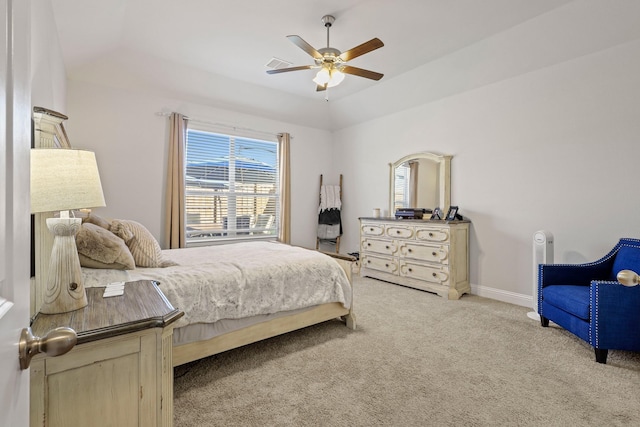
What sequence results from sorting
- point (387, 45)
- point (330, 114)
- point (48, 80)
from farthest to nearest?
point (330, 114) < point (387, 45) < point (48, 80)

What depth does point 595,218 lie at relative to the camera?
9.62 ft

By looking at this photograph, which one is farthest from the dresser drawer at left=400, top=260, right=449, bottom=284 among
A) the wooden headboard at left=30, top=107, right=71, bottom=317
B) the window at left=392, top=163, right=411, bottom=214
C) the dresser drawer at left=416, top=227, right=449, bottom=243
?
the wooden headboard at left=30, top=107, right=71, bottom=317

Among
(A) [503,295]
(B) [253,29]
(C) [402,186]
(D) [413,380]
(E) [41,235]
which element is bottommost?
(D) [413,380]

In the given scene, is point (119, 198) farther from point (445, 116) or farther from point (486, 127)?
point (486, 127)

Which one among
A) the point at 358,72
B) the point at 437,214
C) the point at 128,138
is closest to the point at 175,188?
the point at 128,138

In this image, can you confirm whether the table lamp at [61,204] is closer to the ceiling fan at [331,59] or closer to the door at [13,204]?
the door at [13,204]

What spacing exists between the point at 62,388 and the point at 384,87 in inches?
182

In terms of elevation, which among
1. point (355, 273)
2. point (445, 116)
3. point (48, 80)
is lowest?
point (355, 273)

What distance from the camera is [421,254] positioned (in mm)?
3939

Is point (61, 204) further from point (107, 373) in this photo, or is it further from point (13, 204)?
point (13, 204)

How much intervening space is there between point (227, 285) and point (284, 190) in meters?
3.27

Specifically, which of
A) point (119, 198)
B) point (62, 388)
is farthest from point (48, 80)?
point (62, 388)

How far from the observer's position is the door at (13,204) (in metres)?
0.42

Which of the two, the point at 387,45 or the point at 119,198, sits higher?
the point at 387,45
